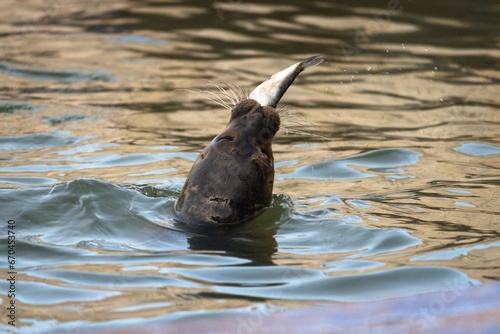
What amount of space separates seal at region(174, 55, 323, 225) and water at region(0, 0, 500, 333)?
14cm

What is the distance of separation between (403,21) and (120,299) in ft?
29.4

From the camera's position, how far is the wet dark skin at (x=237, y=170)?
19.0 feet

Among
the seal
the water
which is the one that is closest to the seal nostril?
the seal

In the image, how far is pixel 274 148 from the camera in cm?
903

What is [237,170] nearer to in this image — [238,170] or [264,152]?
[238,170]

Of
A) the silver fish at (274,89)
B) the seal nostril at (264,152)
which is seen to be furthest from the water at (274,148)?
the silver fish at (274,89)

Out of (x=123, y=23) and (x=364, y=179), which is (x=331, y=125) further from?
(x=123, y=23)

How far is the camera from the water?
5.18 meters

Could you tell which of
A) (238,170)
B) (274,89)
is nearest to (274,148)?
(274,89)

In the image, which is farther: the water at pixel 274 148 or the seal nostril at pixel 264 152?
the seal nostril at pixel 264 152

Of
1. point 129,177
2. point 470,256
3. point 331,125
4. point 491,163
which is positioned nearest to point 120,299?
point 470,256

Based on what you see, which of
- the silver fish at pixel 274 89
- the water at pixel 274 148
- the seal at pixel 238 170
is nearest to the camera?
the water at pixel 274 148

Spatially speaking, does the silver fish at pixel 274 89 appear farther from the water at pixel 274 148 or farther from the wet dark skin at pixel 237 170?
the water at pixel 274 148

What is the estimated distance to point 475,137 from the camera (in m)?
9.11
